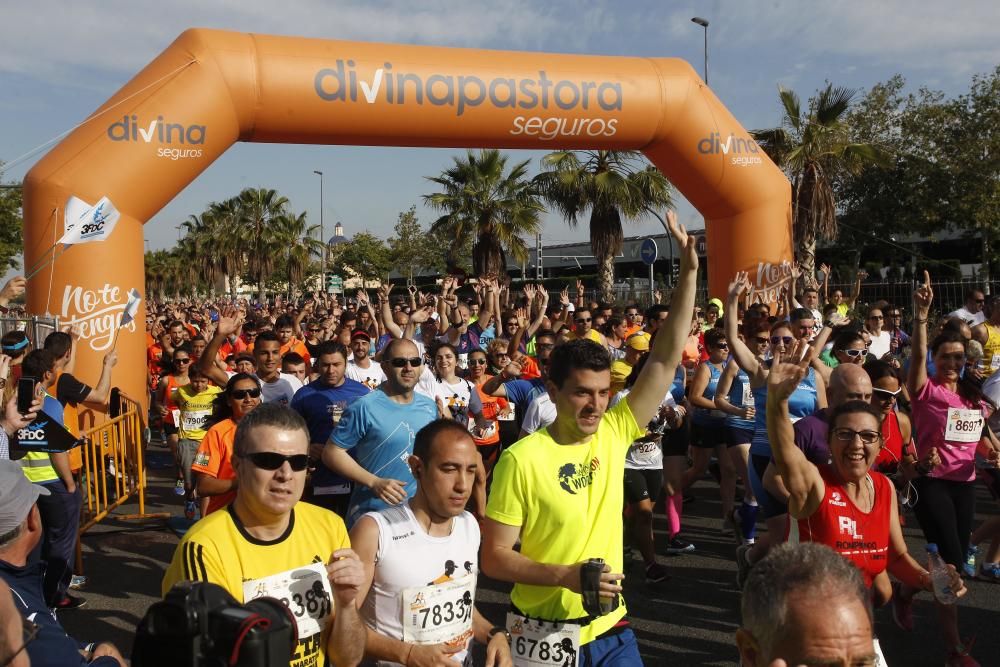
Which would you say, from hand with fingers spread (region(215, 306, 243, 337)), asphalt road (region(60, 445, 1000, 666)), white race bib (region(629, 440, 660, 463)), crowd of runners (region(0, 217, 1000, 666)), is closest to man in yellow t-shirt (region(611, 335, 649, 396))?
crowd of runners (region(0, 217, 1000, 666))

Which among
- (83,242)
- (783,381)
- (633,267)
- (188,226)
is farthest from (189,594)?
(188,226)

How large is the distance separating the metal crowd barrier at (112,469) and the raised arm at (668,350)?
16.7 ft

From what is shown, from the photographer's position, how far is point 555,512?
9.73 feet

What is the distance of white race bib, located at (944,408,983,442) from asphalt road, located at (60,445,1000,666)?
1037mm

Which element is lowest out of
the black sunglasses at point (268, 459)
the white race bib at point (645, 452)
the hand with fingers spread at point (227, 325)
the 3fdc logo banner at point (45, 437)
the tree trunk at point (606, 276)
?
the white race bib at point (645, 452)

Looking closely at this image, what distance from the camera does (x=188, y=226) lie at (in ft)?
197

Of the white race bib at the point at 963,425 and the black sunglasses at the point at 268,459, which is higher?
the black sunglasses at the point at 268,459

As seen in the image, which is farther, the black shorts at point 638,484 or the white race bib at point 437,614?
the black shorts at point 638,484

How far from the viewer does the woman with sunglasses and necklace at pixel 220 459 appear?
15.2 ft

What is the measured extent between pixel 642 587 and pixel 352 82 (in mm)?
6990

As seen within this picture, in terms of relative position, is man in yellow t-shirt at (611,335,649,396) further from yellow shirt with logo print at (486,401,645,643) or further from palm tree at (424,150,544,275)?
palm tree at (424,150,544,275)

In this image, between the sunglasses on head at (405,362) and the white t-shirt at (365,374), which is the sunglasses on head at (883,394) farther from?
the white t-shirt at (365,374)

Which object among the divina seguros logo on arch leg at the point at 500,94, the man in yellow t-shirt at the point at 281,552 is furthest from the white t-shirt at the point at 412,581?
the divina seguros logo on arch leg at the point at 500,94

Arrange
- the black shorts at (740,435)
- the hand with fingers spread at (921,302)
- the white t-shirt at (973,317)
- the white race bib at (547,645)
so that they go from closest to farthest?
1. the white race bib at (547,645)
2. the hand with fingers spread at (921,302)
3. the black shorts at (740,435)
4. the white t-shirt at (973,317)
